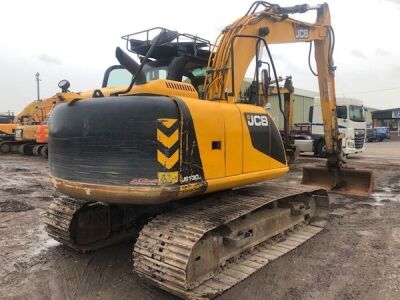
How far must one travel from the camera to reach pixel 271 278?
14.2ft

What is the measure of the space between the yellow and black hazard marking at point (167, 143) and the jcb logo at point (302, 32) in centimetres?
425

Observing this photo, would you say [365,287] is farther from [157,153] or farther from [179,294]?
[157,153]

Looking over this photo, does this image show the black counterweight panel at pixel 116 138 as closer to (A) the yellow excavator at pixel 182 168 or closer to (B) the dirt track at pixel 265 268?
(A) the yellow excavator at pixel 182 168

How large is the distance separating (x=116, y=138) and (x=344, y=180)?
6319mm

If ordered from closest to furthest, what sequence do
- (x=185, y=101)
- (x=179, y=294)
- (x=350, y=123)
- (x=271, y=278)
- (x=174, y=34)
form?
(x=179, y=294)
(x=185, y=101)
(x=271, y=278)
(x=174, y=34)
(x=350, y=123)

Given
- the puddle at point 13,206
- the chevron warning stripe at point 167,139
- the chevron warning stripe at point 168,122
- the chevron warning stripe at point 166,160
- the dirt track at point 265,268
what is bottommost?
the dirt track at point 265,268

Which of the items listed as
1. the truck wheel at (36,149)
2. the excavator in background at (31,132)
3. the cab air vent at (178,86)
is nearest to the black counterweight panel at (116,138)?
the cab air vent at (178,86)

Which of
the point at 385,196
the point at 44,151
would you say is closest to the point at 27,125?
the point at 44,151

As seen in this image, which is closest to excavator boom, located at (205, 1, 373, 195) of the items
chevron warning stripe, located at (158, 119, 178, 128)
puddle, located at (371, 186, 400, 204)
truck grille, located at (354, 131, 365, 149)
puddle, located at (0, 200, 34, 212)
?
puddle, located at (371, 186, 400, 204)

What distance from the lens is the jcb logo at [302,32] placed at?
23.5 feet

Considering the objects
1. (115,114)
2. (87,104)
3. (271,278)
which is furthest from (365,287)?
(87,104)

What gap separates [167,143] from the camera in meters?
3.71

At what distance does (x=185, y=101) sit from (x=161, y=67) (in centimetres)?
131

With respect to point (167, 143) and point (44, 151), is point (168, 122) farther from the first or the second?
point (44, 151)
